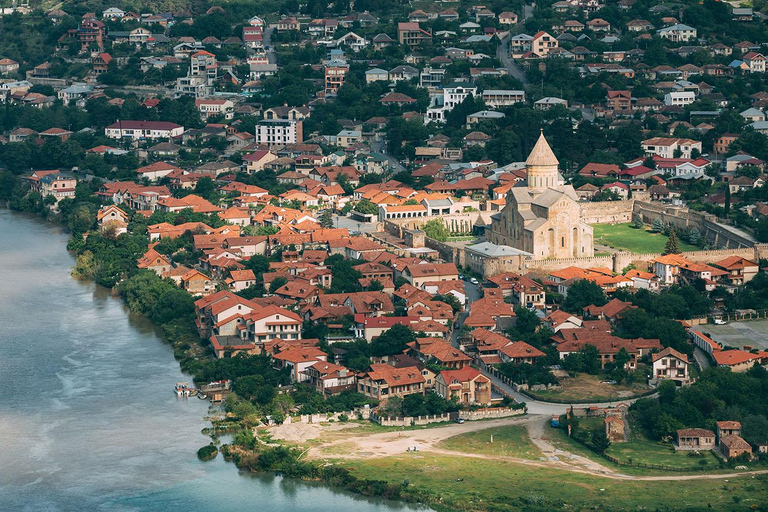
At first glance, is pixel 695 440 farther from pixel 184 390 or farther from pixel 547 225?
pixel 547 225

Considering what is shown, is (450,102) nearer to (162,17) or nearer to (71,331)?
(162,17)

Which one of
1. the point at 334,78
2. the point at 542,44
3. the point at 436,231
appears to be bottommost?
the point at 436,231

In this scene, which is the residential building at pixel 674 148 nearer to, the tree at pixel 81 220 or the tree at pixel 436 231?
the tree at pixel 436 231

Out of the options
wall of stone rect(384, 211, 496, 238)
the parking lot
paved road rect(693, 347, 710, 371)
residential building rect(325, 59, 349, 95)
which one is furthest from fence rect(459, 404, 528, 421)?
residential building rect(325, 59, 349, 95)

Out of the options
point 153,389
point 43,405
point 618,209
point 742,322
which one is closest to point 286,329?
point 153,389

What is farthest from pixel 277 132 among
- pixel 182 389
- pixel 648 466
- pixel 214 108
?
pixel 648 466
